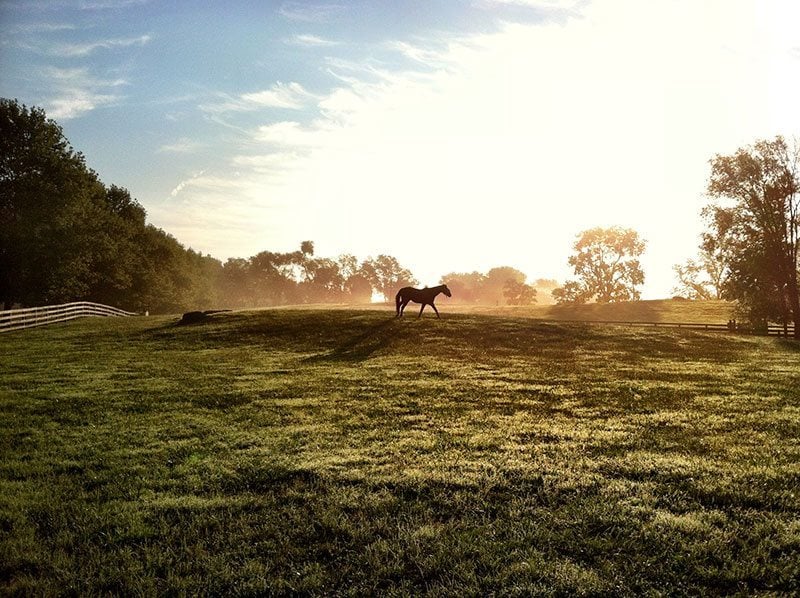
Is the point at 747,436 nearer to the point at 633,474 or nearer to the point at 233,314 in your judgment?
the point at 633,474

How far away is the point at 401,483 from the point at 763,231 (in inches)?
1652

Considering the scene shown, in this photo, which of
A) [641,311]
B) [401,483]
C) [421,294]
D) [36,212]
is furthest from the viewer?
[641,311]

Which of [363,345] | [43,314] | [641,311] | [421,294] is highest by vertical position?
[421,294]

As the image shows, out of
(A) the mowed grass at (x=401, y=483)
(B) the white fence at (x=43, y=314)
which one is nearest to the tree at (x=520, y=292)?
(B) the white fence at (x=43, y=314)

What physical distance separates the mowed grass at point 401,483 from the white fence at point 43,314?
2107 cm

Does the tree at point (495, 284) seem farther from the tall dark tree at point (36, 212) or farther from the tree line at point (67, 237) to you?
the tall dark tree at point (36, 212)

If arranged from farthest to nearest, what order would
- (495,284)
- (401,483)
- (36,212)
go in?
(495,284) < (36,212) < (401,483)

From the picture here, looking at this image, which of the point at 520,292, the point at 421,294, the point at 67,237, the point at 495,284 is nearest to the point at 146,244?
the point at 67,237

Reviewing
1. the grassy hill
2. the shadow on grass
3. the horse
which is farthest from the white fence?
the grassy hill

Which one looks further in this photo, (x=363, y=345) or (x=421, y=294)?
(x=421, y=294)

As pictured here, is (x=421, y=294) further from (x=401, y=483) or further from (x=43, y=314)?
(x=43, y=314)

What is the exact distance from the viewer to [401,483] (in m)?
7.68

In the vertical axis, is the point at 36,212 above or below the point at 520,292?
above

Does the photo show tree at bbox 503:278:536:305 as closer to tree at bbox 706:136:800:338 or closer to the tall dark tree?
tree at bbox 706:136:800:338
